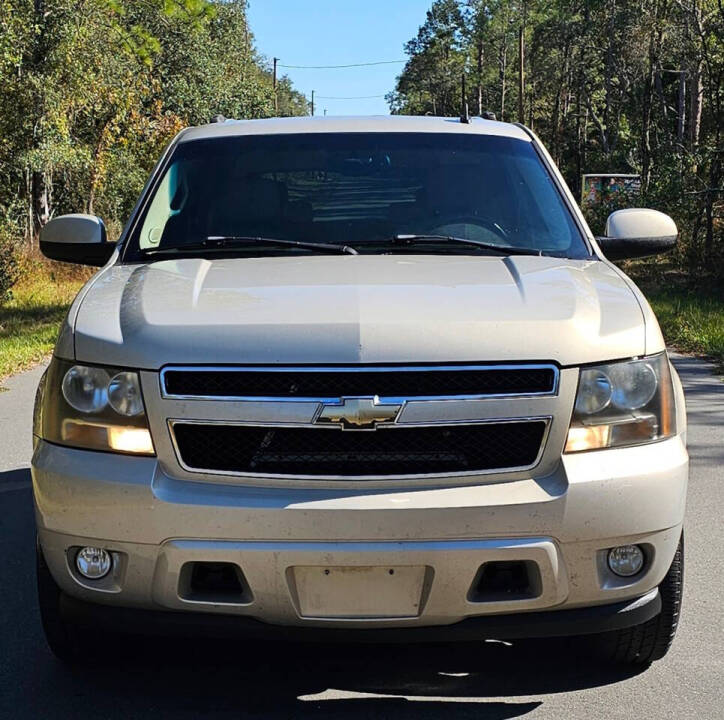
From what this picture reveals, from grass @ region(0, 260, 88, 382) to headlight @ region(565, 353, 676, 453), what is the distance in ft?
25.2

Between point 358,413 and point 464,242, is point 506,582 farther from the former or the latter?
point 464,242

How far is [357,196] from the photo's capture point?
448cm

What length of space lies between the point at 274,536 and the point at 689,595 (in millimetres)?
2016

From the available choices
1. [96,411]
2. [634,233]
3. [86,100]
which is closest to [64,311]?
[86,100]

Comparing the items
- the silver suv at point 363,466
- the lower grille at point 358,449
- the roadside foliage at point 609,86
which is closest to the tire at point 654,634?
the silver suv at point 363,466

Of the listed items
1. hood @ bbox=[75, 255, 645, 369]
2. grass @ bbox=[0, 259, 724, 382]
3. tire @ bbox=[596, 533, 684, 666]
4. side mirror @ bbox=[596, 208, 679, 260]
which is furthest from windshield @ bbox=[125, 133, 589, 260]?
grass @ bbox=[0, 259, 724, 382]

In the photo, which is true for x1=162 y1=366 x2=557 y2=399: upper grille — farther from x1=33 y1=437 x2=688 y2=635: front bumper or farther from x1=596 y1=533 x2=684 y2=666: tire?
x1=596 y1=533 x2=684 y2=666: tire

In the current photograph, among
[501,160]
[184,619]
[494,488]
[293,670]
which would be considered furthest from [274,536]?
[501,160]

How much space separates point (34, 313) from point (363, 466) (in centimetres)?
1250

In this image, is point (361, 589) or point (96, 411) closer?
point (361, 589)

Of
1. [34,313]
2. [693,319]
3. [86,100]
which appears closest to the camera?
[693,319]

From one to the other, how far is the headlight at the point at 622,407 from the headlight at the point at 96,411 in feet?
3.79

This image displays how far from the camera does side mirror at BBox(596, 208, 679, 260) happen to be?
4641mm

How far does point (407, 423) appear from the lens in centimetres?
299
